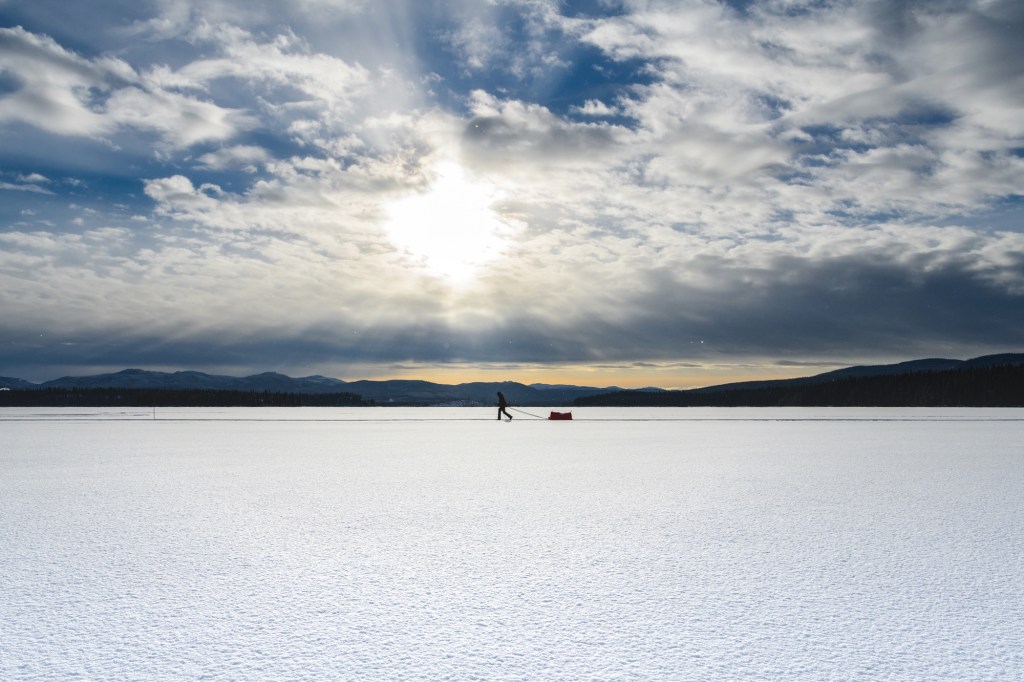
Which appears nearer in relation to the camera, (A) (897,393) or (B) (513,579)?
(B) (513,579)

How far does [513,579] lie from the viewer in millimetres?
5754

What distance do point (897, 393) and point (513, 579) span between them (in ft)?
465

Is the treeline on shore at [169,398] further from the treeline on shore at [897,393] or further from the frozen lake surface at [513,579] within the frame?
the frozen lake surface at [513,579]

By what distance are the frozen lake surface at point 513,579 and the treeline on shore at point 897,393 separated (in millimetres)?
127898

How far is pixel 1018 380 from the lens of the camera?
11781 centimetres

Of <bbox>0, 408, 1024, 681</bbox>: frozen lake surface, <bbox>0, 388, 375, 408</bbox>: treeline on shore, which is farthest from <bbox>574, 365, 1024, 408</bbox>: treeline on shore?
<bbox>0, 408, 1024, 681</bbox>: frozen lake surface

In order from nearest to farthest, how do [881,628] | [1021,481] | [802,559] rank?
[881,628], [802,559], [1021,481]

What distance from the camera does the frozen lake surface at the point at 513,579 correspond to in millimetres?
4004

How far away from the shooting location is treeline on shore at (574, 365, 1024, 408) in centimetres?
12012

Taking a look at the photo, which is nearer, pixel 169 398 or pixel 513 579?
pixel 513 579

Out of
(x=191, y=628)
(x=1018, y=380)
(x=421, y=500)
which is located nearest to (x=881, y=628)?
(x=191, y=628)

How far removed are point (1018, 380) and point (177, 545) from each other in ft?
453

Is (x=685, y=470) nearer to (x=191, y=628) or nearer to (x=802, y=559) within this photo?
(x=802, y=559)

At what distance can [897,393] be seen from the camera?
131m
